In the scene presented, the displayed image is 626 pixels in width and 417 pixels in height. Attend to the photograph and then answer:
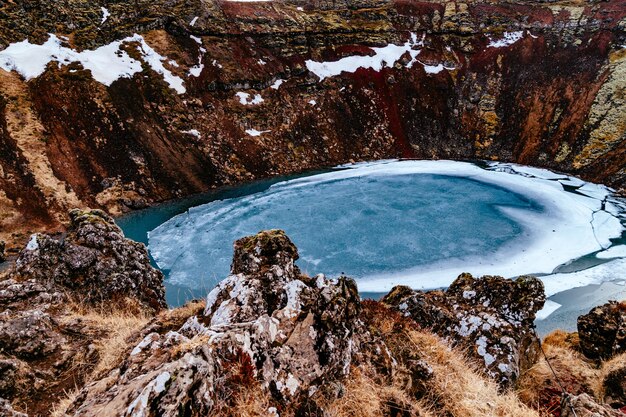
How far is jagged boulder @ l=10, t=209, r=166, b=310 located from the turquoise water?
10.0m

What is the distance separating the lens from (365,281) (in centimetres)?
2291

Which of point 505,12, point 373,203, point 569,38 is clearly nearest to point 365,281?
point 373,203

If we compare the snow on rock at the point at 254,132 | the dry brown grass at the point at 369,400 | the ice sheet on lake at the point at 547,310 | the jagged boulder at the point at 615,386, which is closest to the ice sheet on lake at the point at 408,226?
the ice sheet on lake at the point at 547,310

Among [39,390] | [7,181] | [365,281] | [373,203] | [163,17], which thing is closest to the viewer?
[39,390]

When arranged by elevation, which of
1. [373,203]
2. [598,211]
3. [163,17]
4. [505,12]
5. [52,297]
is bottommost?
[598,211]

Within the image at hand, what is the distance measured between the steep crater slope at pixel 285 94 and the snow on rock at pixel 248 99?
263 millimetres

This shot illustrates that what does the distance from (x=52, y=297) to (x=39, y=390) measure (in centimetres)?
330

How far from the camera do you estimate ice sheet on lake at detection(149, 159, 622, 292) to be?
80.3 ft

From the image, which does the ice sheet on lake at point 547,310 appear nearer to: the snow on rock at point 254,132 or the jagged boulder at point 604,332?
the jagged boulder at point 604,332

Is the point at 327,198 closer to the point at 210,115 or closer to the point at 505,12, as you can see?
the point at 210,115

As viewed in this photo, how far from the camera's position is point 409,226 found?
3055 cm

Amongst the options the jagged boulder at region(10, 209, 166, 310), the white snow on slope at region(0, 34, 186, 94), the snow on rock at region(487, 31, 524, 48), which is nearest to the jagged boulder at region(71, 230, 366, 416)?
the jagged boulder at region(10, 209, 166, 310)

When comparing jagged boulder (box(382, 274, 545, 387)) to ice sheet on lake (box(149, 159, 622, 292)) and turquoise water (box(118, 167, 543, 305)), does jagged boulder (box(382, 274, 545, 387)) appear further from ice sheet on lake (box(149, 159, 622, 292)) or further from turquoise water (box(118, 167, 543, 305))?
turquoise water (box(118, 167, 543, 305))

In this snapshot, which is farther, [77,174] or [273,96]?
[273,96]
